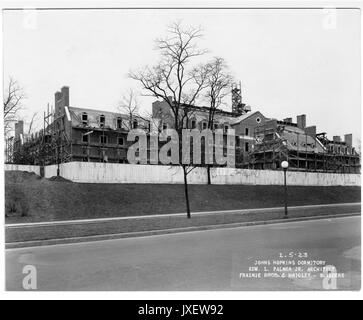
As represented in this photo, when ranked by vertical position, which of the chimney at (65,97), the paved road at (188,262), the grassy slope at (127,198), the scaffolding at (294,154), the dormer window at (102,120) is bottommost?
the paved road at (188,262)

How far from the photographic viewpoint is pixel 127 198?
24.1 meters

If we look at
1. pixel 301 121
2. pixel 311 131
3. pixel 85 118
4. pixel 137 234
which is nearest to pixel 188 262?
pixel 137 234

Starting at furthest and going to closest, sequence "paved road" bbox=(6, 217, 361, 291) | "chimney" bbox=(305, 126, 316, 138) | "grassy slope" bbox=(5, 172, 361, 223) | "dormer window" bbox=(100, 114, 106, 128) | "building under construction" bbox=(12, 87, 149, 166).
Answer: "chimney" bbox=(305, 126, 316, 138) → "dormer window" bbox=(100, 114, 106, 128) → "building under construction" bbox=(12, 87, 149, 166) → "grassy slope" bbox=(5, 172, 361, 223) → "paved road" bbox=(6, 217, 361, 291)

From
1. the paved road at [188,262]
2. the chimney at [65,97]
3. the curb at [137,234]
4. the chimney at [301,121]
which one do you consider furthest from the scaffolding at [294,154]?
the paved road at [188,262]

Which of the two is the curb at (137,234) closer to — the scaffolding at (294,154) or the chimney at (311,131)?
the scaffolding at (294,154)

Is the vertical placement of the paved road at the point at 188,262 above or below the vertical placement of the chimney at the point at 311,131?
below

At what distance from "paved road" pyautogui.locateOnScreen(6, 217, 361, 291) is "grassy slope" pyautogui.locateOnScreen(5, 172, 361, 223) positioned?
29.6 ft

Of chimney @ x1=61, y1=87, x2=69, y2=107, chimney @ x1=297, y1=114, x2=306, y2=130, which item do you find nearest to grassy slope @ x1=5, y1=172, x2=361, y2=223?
chimney @ x1=61, y1=87, x2=69, y2=107

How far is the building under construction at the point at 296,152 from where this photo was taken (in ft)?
147

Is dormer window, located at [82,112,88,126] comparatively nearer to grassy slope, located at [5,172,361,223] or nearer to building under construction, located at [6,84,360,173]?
building under construction, located at [6,84,360,173]

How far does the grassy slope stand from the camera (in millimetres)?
20669

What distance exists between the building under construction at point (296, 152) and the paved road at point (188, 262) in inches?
1266
